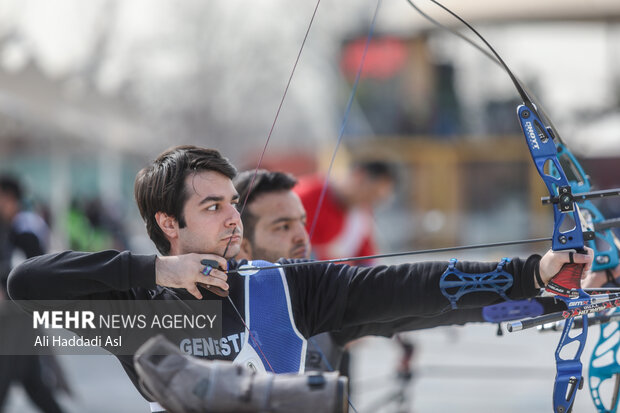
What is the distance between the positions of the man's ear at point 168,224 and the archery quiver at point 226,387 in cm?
69

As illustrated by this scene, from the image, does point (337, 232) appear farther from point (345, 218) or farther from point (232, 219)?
point (232, 219)

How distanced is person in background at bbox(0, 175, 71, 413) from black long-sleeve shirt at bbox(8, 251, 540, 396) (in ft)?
9.64

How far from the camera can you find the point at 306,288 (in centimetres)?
230

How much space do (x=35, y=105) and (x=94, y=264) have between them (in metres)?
11.3

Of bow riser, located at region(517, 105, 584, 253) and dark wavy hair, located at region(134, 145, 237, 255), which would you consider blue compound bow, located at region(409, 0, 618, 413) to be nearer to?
bow riser, located at region(517, 105, 584, 253)

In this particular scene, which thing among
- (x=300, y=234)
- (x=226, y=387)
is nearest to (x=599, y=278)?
(x=300, y=234)

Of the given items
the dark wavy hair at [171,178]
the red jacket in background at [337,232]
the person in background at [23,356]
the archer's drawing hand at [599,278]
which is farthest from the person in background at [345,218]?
the dark wavy hair at [171,178]

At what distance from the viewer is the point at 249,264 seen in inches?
93.0

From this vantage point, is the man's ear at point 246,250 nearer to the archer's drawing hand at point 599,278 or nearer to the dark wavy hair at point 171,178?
the dark wavy hair at point 171,178

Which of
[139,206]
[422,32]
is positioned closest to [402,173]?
[422,32]

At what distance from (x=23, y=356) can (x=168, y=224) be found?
129 inches

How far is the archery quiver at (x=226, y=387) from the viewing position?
1.57 metres

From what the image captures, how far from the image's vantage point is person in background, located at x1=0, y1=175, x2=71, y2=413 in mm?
5020

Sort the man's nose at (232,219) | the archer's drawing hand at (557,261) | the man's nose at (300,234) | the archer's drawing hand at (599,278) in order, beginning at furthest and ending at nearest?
the man's nose at (300,234) < the archer's drawing hand at (599,278) < the man's nose at (232,219) < the archer's drawing hand at (557,261)
